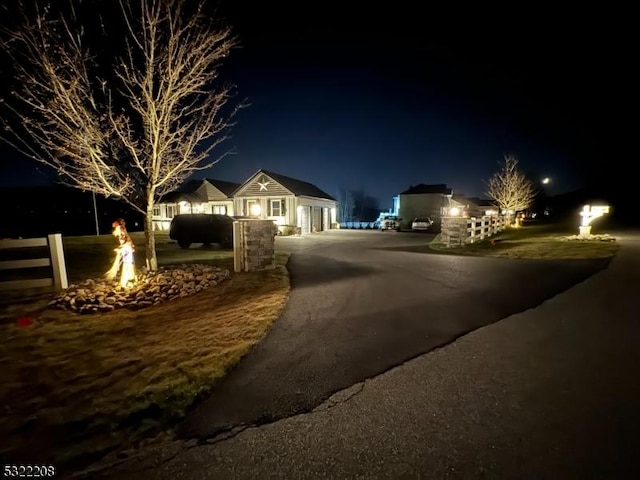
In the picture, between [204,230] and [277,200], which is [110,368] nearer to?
[204,230]

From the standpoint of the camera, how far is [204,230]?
16891 millimetres

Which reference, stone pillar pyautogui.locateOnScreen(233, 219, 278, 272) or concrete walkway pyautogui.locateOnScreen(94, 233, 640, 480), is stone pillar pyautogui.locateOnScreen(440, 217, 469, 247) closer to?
stone pillar pyautogui.locateOnScreen(233, 219, 278, 272)

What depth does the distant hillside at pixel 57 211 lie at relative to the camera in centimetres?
4030

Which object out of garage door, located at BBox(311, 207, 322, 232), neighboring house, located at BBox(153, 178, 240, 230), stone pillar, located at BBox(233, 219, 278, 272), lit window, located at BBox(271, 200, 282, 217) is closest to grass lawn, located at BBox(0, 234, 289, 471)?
stone pillar, located at BBox(233, 219, 278, 272)

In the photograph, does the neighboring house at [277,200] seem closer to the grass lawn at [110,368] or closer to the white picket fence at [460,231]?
the white picket fence at [460,231]

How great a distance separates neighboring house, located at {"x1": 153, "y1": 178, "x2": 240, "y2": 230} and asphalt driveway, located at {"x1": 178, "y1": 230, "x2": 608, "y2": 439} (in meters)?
24.7

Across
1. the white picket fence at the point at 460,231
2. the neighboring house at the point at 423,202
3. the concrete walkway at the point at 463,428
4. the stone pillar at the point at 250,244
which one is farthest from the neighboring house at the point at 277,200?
the concrete walkway at the point at 463,428

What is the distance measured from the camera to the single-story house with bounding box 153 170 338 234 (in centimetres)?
2694

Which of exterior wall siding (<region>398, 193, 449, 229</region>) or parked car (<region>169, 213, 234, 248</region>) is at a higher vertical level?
exterior wall siding (<region>398, 193, 449, 229</region>)

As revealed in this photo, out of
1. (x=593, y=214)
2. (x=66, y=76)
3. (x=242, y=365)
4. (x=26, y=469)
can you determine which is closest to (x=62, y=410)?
(x=26, y=469)

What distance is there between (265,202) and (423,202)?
25277mm

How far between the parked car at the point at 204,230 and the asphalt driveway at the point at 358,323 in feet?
25.3

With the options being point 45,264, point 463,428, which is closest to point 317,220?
point 45,264

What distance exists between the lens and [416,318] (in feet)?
17.6
